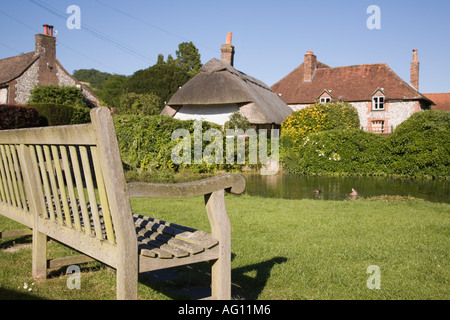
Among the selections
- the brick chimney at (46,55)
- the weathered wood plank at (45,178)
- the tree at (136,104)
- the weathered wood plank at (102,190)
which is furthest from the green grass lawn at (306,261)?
the brick chimney at (46,55)

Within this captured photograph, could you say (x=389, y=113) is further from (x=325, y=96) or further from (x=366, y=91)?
(x=325, y=96)

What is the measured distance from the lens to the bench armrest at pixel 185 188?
225 cm

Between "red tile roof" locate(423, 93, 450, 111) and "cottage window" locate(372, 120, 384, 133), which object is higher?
"red tile roof" locate(423, 93, 450, 111)

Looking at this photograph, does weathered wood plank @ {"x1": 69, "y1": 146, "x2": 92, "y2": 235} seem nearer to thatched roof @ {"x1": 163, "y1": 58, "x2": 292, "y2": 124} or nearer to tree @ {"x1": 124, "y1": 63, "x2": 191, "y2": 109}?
thatched roof @ {"x1": 163, "y1": 58, "x2": 292, "y2": 124}

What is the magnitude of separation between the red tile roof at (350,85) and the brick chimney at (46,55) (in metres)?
19.7

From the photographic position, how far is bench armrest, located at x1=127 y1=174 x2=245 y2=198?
7.38 feet

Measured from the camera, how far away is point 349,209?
758cm

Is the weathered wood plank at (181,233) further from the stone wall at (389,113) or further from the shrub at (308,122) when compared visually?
the stone wall at (389,113)

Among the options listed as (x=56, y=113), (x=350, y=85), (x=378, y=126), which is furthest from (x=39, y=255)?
(x=350, y=85)

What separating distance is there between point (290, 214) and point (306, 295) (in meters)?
3.73

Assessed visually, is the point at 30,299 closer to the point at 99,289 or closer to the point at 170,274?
the point at 99,289

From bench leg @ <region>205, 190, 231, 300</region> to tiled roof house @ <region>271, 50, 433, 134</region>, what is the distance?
33047 millimetres

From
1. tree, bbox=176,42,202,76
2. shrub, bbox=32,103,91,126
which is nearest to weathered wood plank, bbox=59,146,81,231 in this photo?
shrub, bbox=32,103,91,126

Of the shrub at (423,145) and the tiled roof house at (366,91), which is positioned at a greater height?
the tiled roof house at (366,91)
